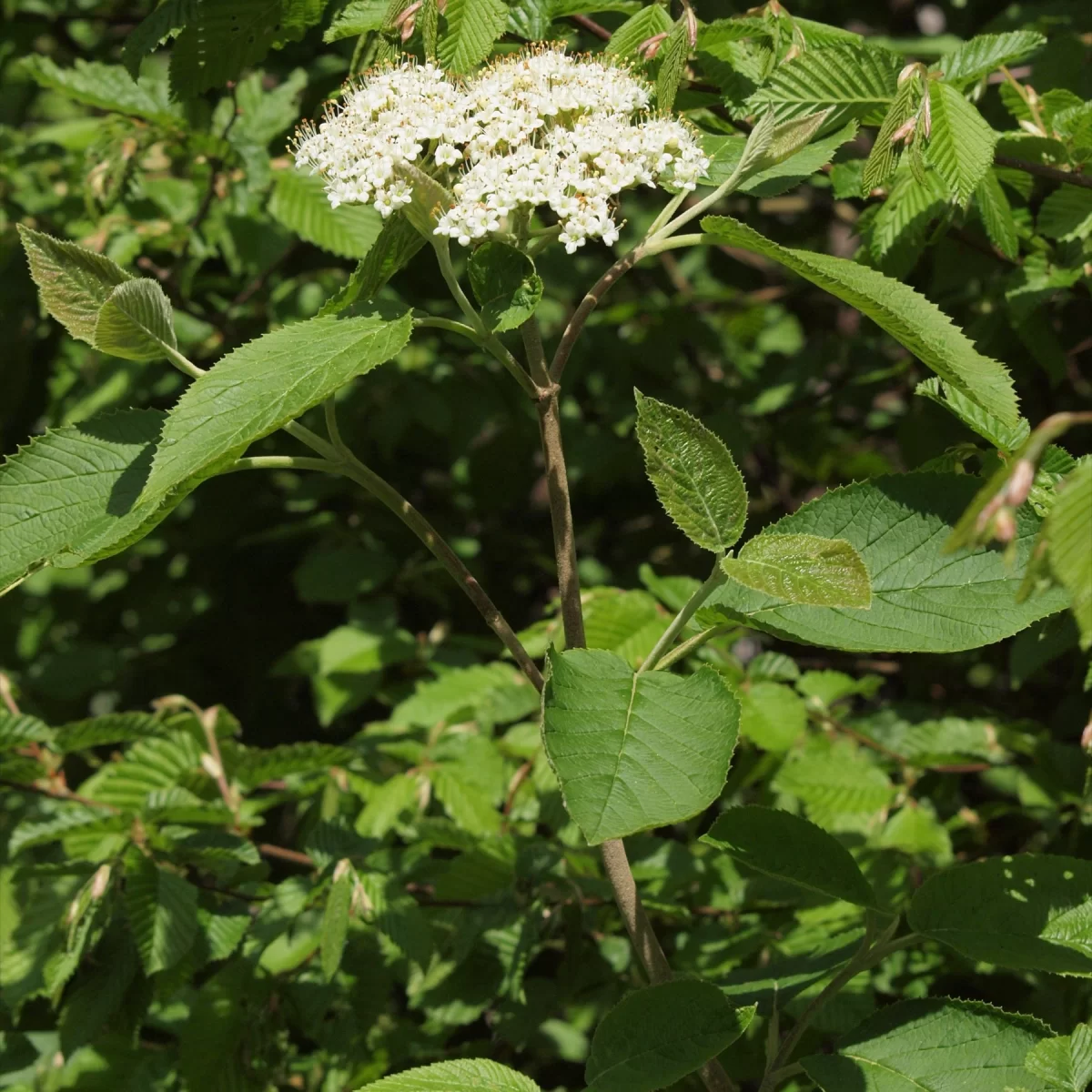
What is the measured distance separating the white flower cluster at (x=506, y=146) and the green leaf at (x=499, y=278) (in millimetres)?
18

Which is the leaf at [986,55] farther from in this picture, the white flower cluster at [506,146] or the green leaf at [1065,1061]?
the green leaf at [1065,1061]

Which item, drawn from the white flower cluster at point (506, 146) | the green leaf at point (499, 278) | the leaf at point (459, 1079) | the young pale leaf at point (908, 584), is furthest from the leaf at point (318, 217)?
the leaf at point (459, 1079)

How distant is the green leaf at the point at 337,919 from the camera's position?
1.30 meters

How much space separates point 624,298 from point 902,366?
0.86 meters

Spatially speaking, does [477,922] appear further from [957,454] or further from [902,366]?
[902,366]

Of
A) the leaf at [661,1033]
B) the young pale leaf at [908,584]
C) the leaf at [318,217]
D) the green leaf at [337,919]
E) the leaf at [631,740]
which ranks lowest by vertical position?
the green leaf at [337,919]

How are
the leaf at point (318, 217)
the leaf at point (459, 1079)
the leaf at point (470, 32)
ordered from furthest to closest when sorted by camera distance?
the leaf at point (318, 217), the leaf at point (470, 32), the leaf at point (459, 1079)

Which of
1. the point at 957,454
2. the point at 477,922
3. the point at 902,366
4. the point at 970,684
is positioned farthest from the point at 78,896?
the point at 970,684

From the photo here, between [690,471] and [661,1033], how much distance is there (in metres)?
0.46

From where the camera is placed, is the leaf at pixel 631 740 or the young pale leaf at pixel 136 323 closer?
the leaf at pixel 631 740

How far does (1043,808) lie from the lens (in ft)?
5.70

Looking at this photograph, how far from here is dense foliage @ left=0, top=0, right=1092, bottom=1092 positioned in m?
0.94

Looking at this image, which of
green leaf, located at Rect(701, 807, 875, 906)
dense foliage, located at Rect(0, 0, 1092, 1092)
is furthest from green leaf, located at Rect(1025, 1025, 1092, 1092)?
green leaf, located at Rect(701, 807, 875, 906)

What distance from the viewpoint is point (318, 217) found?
2010mm
